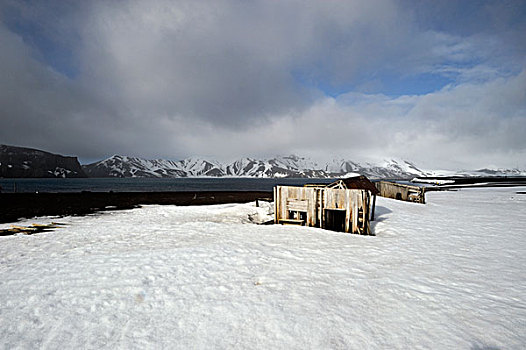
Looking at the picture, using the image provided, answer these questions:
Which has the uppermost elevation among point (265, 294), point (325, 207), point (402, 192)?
point (402, 192)

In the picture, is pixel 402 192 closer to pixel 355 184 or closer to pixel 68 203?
pixel 355 184

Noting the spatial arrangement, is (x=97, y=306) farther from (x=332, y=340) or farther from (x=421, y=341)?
(x=421, y=341)

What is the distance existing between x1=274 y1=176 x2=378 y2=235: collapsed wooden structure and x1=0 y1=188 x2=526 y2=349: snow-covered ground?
120 inches

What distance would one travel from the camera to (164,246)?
1145 cm

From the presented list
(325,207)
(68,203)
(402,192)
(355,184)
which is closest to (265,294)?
(325,207)

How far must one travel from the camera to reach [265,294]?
21.5 feet

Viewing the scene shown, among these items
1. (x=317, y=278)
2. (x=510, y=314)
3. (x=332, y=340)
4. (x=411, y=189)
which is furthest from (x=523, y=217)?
(x=332, y=340)

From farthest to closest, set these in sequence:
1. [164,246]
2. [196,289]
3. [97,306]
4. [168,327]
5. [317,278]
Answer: [164,246]
[317,278]
[196,289]
[97,306]
[168,327]

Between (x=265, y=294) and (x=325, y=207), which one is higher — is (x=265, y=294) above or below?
below

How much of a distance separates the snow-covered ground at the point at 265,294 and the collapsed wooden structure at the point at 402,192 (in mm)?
16167

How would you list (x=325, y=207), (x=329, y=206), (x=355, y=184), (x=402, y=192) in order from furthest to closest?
(x=402, y=192), (x=355, y=184), (x=325, y=207), (x=329, y=206)

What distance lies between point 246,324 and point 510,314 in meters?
6.01

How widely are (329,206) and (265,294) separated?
1008 centimetres

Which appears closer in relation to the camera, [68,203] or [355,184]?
[355,184]
